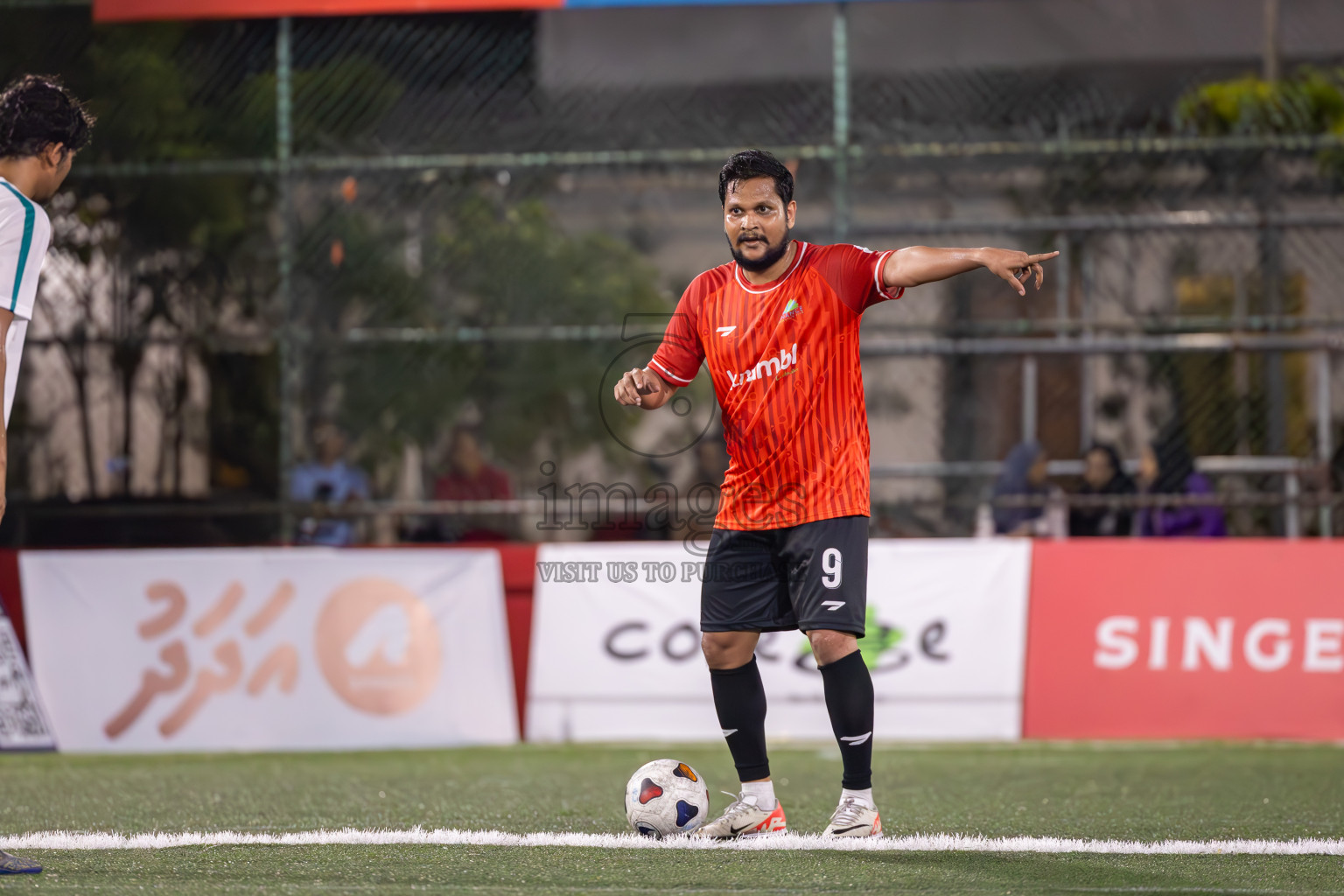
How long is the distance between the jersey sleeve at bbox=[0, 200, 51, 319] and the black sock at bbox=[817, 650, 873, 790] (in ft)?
8.33

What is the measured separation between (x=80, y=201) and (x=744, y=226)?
692 centimetres

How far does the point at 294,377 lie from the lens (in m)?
9.96

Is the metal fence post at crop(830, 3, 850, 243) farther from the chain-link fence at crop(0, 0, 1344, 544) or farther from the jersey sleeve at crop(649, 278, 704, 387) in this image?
the jersey sleeve at crop(649, 278, 704, 387)

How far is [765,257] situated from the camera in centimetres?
476

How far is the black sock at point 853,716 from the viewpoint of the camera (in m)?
4.66

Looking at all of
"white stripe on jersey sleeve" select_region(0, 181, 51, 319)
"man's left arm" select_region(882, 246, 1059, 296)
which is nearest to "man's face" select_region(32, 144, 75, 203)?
"white stripe on jersey sleeve" select_region(0, 181, 51, 319)

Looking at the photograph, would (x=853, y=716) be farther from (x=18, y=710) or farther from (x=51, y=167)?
(x=18, y=710)

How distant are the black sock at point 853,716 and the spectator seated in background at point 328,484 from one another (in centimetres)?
570

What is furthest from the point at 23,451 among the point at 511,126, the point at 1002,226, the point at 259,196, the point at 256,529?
the point at 1002,226

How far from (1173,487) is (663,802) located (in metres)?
6.40

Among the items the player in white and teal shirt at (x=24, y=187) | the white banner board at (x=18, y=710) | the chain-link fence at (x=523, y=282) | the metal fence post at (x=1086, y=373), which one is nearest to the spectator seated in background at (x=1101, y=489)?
the metal fence post at (x=1086, y=373)

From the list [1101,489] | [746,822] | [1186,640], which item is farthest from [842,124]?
[746,822]

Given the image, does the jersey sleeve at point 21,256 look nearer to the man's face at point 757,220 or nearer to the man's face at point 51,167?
the man's face at point 51,167

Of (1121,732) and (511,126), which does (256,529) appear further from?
(1121,732)
